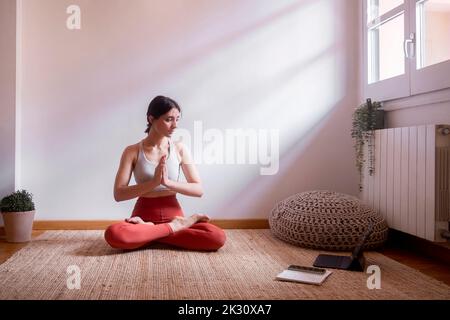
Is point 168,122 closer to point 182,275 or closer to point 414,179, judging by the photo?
point 182,275

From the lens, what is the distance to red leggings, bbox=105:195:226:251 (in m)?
2.41

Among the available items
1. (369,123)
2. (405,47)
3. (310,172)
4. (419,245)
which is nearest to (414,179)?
(419,245)

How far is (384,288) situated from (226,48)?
210 centimetres

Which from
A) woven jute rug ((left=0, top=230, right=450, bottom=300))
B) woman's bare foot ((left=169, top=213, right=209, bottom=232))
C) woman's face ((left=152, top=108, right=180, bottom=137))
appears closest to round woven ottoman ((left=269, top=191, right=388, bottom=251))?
woven jute rug ((left=0, top=230, right=450, bottom=300))

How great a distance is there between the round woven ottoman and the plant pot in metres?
1.59

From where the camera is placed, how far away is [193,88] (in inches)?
130

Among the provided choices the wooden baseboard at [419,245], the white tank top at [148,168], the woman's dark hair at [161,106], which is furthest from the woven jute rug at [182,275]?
the woman's dark hair at [161,106]

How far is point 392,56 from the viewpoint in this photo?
119 inches

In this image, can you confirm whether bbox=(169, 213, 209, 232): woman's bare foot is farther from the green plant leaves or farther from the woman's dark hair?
the green plant leaves

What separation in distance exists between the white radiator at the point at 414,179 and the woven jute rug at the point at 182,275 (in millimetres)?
298

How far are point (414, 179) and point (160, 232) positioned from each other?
144 centimetres

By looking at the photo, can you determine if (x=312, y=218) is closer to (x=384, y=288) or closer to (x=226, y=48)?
(x=384, y=288)
